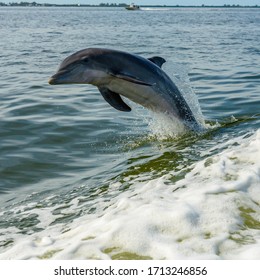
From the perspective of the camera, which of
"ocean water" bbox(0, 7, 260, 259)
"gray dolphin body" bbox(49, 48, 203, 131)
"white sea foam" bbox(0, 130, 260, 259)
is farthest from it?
"gray dolphin body" bbox(49, 48, 203, 131)

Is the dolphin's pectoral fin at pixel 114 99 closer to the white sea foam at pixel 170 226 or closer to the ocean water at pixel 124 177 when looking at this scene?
the ocean water at pixel 124 177

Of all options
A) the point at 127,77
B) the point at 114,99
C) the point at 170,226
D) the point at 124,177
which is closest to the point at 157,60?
the point at 127,77

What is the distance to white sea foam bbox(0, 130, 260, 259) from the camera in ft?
12.9

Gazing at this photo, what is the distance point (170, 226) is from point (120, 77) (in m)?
3.74

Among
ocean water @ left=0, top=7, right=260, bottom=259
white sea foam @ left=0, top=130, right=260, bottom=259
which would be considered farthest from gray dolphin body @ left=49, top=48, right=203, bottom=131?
white sea foam @ left=0, top=130, right=260, bottom=259

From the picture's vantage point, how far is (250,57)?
20281 mm

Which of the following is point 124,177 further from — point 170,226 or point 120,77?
point 170,226

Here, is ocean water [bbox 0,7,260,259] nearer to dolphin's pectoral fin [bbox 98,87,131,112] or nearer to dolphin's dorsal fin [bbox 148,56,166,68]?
dolphin's pectoral fin [bbox 98,87,131,112]

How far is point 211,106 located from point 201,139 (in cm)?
351

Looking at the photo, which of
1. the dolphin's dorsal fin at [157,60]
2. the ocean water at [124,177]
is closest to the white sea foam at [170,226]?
the ocean water at [124,177]

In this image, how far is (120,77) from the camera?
7609mm

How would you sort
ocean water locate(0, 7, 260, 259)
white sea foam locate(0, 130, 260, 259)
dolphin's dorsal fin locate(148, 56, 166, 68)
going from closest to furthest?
white sea foam locate(0, 130, 260, 259), ocean water locate(0, 7, 260, 259), dolphin's dorsal fin locate(148, 56, 166, 68)

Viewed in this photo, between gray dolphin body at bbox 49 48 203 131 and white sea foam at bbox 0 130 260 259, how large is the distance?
2.28 meters

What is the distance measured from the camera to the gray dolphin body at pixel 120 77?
290 inches
